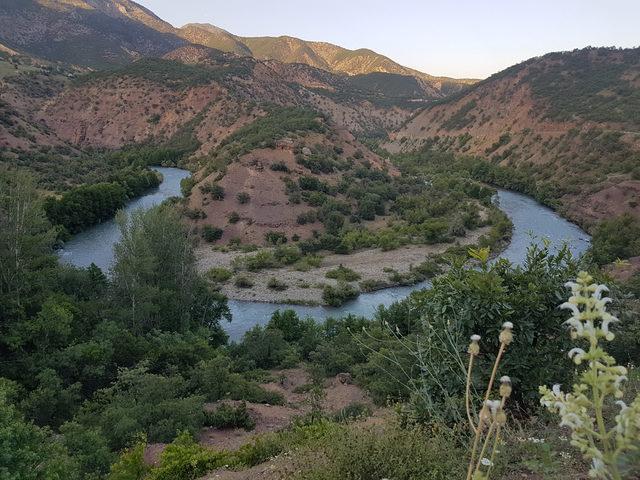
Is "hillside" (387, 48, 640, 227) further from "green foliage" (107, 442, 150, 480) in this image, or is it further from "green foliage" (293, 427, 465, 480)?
"green foliage" (293, 427, 465, 480)

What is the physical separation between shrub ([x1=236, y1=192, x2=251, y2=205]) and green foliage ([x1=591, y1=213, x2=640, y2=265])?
28.5 metres

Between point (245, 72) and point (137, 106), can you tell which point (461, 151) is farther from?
point (137, 106)

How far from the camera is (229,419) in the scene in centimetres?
1396

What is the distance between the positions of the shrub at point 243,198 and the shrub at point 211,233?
12.9ft

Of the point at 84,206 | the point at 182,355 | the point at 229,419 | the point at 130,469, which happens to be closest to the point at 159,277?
the point at 182,355

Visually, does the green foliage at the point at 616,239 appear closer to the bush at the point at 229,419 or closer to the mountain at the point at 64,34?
the bush at the point at 229,419

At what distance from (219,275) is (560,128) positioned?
183ft

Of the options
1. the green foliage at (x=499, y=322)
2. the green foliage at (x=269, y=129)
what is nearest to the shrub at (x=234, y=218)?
the green foliage at (x=269, y=129)

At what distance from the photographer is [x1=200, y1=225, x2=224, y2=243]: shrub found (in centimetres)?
4256

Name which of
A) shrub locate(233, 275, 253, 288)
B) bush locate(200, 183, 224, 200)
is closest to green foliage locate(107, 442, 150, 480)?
shrub locate(233, 275, 253, 288)

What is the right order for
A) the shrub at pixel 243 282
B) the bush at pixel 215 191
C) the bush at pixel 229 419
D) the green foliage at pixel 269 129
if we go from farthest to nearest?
the green foliage at pixel 269 129 < the bush at pixel 215 191 < the shrub at pixel 243 282 < the bush at pixel 229 419

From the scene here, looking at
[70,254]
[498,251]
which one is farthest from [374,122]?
[70,254]

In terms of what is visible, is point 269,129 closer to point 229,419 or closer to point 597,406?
point 229,419

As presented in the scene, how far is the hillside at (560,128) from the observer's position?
50781 mm
